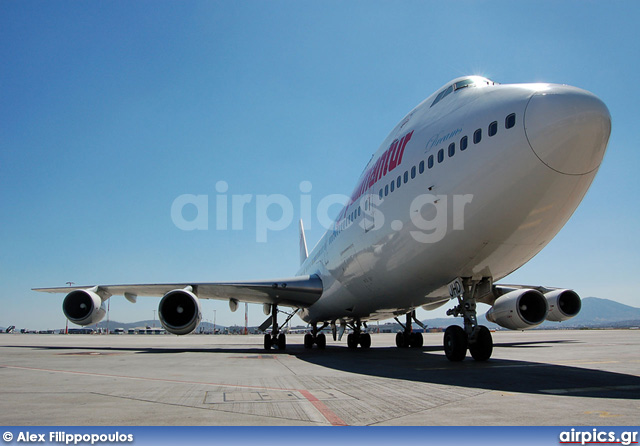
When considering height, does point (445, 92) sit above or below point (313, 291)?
above

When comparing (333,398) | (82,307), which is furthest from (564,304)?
(82,307)

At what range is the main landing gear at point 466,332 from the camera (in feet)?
31.9

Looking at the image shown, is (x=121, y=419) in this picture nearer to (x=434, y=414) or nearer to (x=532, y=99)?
(x=434, y=414)

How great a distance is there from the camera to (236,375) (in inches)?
341

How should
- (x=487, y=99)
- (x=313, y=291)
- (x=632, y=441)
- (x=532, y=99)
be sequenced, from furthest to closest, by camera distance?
(x=313, y=291), (x=487, y=99), (x=532, y=99), (x=632, y=441)

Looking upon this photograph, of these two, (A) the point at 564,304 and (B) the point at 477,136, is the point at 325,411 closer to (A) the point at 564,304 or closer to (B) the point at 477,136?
(B) the point at 477,136

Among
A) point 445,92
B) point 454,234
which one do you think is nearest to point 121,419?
point 454,234

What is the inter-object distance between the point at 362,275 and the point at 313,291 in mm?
5699

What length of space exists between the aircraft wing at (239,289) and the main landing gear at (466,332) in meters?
9.29

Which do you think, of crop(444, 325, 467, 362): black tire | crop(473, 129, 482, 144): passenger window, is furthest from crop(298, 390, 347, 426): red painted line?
crop(473, 129, 482, 144): passenger window

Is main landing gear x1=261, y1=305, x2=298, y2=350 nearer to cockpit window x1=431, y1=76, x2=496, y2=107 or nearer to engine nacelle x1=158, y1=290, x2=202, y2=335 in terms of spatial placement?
engine nacelle x1=158, y1=290, x2=202, y2=335

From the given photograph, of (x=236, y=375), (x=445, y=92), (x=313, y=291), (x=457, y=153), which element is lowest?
(x=236, y=375)

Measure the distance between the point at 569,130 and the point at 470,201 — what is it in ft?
6.70

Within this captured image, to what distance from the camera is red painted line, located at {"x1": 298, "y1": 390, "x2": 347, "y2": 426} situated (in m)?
4.07
